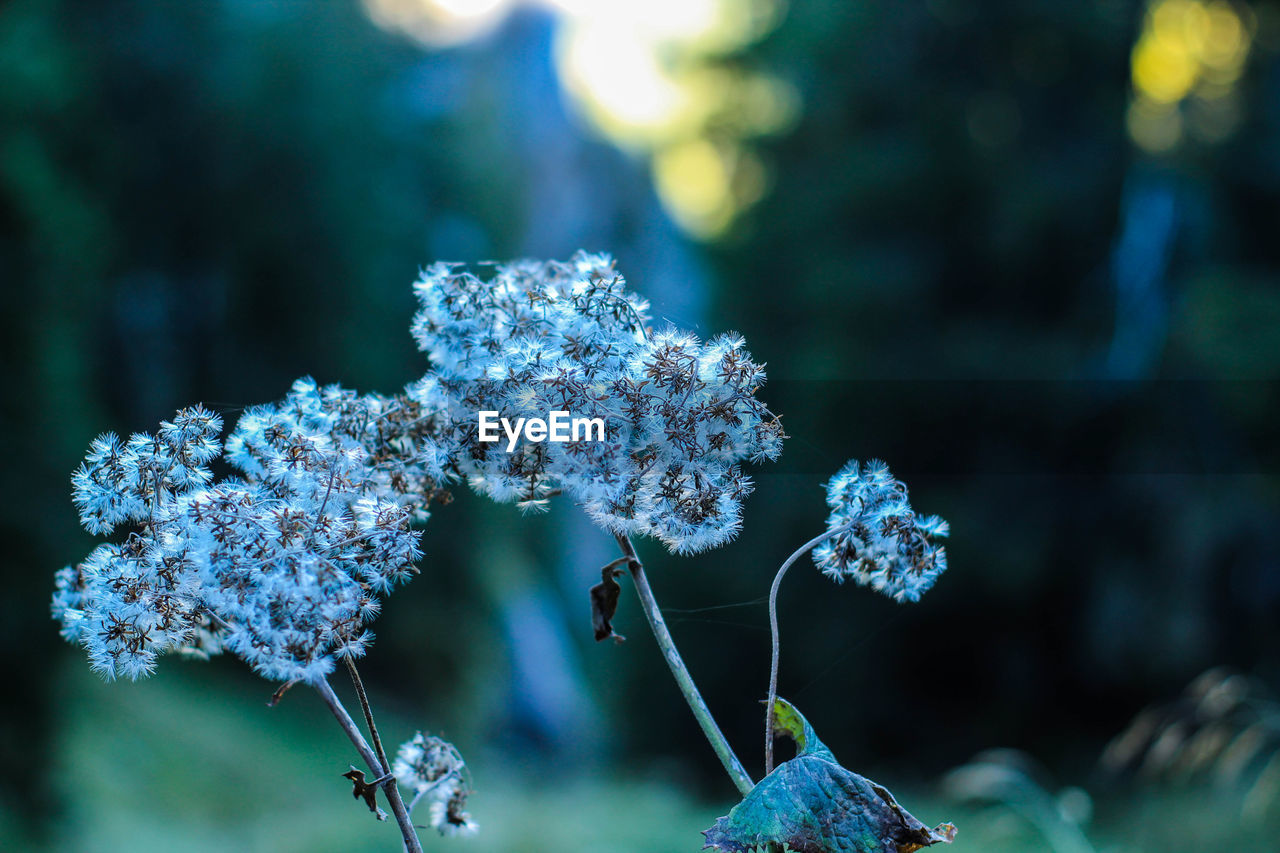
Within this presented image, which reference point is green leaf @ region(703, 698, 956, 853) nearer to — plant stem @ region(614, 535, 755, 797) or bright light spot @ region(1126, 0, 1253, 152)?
plant stem @ region(614, 535, 755, 797)

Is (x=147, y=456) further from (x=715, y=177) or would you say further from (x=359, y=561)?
(x=715, y=177)

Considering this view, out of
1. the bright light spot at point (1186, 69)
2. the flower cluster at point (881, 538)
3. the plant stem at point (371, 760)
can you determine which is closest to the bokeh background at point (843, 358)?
the bright light spot at point (1186, 69)

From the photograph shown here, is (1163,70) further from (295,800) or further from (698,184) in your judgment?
(295,800)

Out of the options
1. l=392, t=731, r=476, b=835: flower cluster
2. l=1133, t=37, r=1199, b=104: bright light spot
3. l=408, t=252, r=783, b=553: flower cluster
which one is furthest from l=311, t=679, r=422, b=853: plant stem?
l=1133, t=37, r=1199, b=104: bright light spot

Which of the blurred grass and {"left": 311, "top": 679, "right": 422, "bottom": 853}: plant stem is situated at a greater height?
the blurred grass

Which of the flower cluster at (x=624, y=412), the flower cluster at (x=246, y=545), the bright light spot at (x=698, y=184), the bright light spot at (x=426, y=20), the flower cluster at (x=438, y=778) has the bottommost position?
the flower cluster at (x=438, y=778)

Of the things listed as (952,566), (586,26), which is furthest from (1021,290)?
(586,26)

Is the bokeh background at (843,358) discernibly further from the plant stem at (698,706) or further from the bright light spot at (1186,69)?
the plant stem at (698,706)
